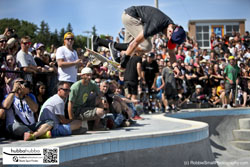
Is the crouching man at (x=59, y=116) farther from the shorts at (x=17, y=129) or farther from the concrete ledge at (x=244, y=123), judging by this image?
the concrete ledge at (x=244, y=123)

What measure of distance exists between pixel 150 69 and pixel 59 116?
533 cm

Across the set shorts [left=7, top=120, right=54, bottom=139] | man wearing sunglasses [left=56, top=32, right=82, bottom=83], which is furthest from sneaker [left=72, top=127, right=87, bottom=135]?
man wearing sunglasses [left=56, top=32, right=82, bottom=83]

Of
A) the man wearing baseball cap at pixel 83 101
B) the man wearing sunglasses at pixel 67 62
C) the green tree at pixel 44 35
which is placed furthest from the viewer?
the green tree at pixel 44 35

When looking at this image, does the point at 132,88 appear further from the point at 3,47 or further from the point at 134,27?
the point at 3,47

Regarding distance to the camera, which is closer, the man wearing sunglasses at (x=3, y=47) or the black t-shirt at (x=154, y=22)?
the black t-shirt at (x=154, y=22)

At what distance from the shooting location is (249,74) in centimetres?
1452

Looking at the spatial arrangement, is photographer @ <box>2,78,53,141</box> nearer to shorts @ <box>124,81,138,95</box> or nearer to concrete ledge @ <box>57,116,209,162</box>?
concrete ledge @ <box>57,116,209,162</box>

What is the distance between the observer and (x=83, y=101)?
6.50m

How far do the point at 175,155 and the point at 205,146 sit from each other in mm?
1197

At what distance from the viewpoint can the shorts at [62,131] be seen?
18.4 feet

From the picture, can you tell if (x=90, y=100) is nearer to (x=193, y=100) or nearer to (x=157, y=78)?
(x=157, y=78)

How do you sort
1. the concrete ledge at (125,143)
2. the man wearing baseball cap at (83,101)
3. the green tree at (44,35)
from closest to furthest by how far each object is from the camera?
the concrete ledge at (125,143)
the man wearing baseball cap at (83,101)
the green tree at (44,35)

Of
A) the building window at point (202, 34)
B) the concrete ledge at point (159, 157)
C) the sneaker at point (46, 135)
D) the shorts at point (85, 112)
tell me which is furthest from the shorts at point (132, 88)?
the building window at point (202, 34)
